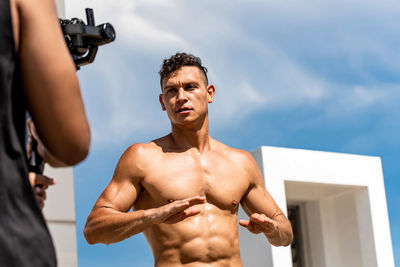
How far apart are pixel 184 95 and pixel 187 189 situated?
1.83 ft

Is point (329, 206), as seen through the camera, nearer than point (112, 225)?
No

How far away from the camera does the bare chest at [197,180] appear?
153 inches

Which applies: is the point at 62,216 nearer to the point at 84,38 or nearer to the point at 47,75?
the point at 84,38

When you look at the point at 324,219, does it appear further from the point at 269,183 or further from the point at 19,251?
the point at 19,251

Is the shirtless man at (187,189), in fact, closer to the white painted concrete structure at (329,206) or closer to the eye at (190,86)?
the eye at (190,86)

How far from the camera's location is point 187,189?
3943 mm

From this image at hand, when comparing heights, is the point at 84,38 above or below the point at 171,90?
below

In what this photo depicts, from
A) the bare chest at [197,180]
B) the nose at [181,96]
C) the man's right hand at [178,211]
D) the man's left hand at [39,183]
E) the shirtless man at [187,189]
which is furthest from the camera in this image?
the nose at [181,96]

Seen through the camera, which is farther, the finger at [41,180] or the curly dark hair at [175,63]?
the curly dark hair at [175,63]

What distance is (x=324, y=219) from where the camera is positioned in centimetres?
1012

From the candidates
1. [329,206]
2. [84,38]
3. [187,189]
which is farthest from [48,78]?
[329,206]

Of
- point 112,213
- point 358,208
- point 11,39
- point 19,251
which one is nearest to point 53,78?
point 11,39

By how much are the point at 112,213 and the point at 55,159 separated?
2.55m

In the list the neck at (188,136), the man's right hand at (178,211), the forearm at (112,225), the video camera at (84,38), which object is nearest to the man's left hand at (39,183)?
the video camera at (84,38)
